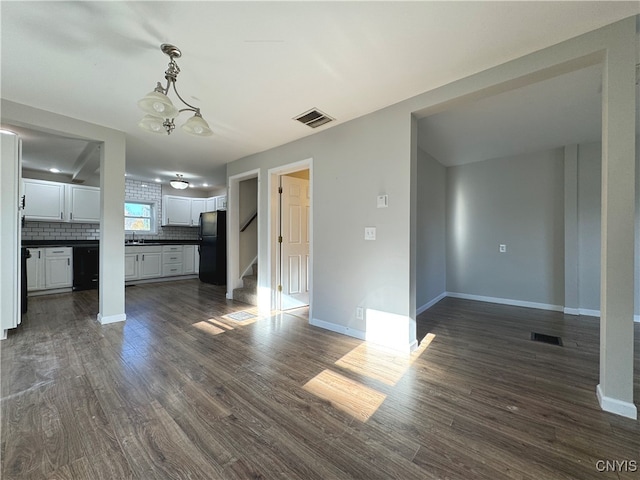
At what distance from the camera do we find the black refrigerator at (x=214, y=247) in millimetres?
6184

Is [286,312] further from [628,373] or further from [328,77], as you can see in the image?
[628,373]

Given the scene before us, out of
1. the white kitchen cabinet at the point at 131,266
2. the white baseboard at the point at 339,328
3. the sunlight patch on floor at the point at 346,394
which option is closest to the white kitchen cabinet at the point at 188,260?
the white kitchen cabinet at the point at 131,266

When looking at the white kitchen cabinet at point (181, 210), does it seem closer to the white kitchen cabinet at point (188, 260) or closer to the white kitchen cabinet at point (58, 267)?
the white kitchen cabinet at point (188, 260)

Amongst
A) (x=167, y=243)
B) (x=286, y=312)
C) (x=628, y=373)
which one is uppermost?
(x=167, y=243)

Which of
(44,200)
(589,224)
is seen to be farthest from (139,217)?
(589,224)

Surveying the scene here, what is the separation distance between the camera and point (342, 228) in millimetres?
3145

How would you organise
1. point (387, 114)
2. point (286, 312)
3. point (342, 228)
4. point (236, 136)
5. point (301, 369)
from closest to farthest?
1. point (301, 369)
2. point (387, 114)
3. point (342, 228)
4. point (236, 136)
5. point (286, 312)

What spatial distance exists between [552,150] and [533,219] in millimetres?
1118

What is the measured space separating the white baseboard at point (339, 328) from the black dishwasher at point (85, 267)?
507 cm

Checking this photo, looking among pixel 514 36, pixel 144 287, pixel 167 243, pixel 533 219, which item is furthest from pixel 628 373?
pixel 167 243

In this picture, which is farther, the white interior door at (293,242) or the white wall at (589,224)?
the white interior door at (293,242)

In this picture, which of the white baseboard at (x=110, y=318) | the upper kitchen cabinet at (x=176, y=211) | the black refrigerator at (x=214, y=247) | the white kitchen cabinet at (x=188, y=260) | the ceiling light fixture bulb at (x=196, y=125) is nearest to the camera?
the ceiling light fixture bulb at (x=196, y=125)

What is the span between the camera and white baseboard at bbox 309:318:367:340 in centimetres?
296

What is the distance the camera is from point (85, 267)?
5391mm
